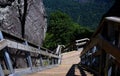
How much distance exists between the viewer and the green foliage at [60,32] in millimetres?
46219

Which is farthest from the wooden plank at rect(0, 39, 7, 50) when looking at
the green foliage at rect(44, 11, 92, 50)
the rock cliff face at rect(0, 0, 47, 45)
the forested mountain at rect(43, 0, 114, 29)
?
the forested mountain at rect(43, 0, 114, 29)

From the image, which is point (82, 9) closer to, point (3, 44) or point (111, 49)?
point (3, 44)

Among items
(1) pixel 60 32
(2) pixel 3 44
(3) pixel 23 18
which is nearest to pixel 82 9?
(1) pixel 60 32

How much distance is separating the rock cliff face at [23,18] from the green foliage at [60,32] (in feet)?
67.7

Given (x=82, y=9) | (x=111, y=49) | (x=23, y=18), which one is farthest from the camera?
(x=82, y=9)

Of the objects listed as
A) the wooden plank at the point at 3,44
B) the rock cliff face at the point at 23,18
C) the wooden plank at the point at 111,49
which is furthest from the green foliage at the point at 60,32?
the wooden plank at the point at 111,49

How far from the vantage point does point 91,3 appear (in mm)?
103750

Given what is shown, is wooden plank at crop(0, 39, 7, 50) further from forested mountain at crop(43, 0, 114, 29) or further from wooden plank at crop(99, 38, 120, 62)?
forested mountain at crop(43, 0, 114, 29)

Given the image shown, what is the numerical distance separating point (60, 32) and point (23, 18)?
30.3m

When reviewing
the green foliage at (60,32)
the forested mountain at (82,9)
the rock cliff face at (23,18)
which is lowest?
the forested mountain at (82,9)

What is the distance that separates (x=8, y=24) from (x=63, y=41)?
98.0 feet

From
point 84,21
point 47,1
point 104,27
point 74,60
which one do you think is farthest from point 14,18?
point 47,1

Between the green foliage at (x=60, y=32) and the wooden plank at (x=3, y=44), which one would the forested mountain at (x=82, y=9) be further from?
the wooden plank at (x=3, y=44)

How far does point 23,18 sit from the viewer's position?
19266 mm
